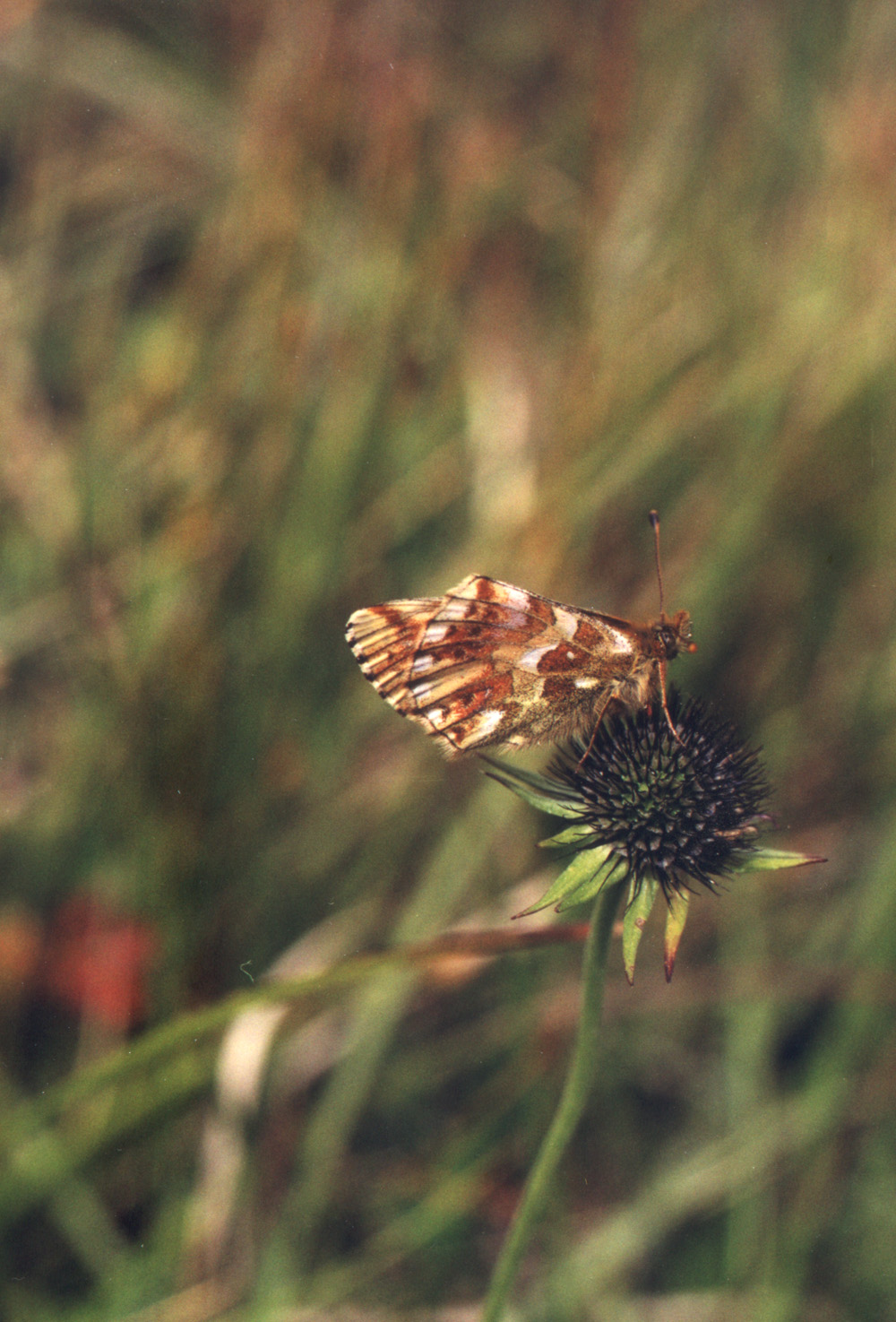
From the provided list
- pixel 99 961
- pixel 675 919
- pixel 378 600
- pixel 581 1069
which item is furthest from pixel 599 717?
pixel 99 961

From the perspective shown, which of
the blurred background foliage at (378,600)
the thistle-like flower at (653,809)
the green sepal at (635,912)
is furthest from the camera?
the blurred background foliage at (378,600)

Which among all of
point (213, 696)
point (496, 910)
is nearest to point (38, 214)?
point (213, 696)

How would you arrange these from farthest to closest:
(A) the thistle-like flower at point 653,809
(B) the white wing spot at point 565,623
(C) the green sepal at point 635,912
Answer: (B) the white wing spot at point 565,623 → (A) the thistle-like flower at point 653,809 → (C) the green sepal at point 635,912

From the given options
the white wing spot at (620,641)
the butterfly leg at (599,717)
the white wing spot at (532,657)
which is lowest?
the butterfly leg at (599,717)

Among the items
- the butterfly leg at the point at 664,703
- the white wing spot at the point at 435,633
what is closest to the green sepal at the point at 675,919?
the butterfly leg at the point at 664,703

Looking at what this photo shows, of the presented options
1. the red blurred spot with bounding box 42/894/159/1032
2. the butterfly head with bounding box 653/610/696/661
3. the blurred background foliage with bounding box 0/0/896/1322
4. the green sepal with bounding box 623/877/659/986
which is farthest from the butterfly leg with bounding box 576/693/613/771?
the red blurred spot with bounding box 42/894/159/1032

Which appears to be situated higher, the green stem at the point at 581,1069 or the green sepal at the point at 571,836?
the green sepal at the point at 571,836

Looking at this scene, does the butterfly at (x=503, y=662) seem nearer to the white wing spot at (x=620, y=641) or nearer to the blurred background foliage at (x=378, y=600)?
the white wing spot at (x=620, y=641)
